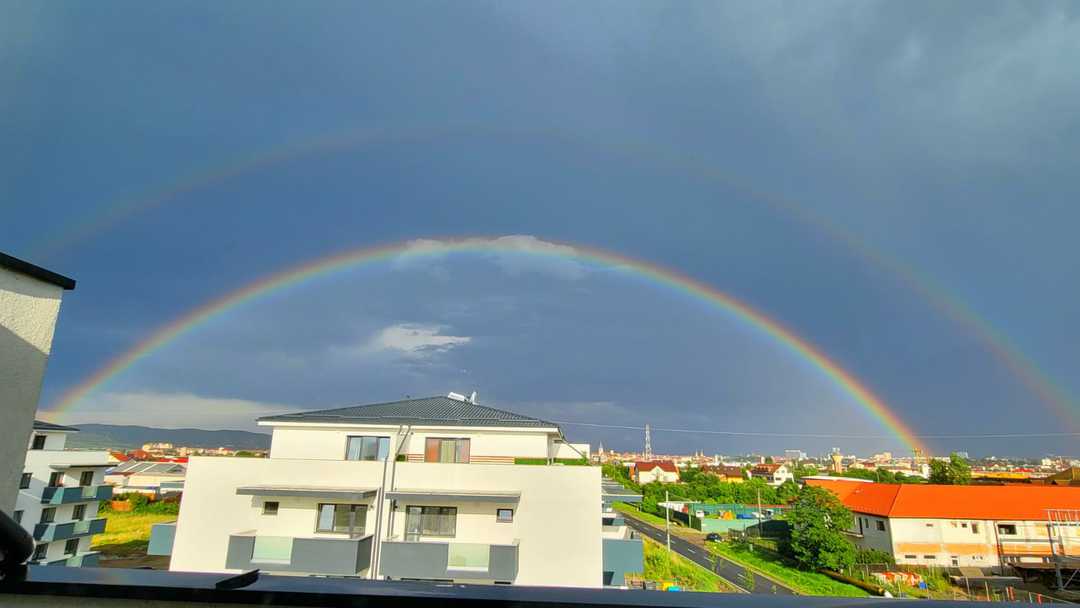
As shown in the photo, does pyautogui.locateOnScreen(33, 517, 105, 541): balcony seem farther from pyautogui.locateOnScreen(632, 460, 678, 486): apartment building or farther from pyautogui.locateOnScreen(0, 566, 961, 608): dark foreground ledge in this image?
pyautogui.locateOnScreen(632, 460, 678, 486): apartment building

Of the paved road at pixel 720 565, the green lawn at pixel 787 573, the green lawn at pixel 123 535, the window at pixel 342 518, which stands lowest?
the green lawn at pixel 787 573

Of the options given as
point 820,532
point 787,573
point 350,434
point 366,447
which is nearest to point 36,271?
point 366,447

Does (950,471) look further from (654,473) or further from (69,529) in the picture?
(69,529)

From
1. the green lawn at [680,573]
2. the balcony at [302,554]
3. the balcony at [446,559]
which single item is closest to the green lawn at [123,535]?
the balcony at [302,554]

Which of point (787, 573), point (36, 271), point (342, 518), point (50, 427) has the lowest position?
point (787, 573)

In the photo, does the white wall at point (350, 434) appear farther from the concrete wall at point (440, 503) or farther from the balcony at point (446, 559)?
the balcony at point (446, 559)

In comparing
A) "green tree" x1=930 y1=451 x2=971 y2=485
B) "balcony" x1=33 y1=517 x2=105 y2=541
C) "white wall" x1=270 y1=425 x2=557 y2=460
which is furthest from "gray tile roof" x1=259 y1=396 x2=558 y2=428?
"green tree" x1=930 y1=451 x2=971 y2=485
